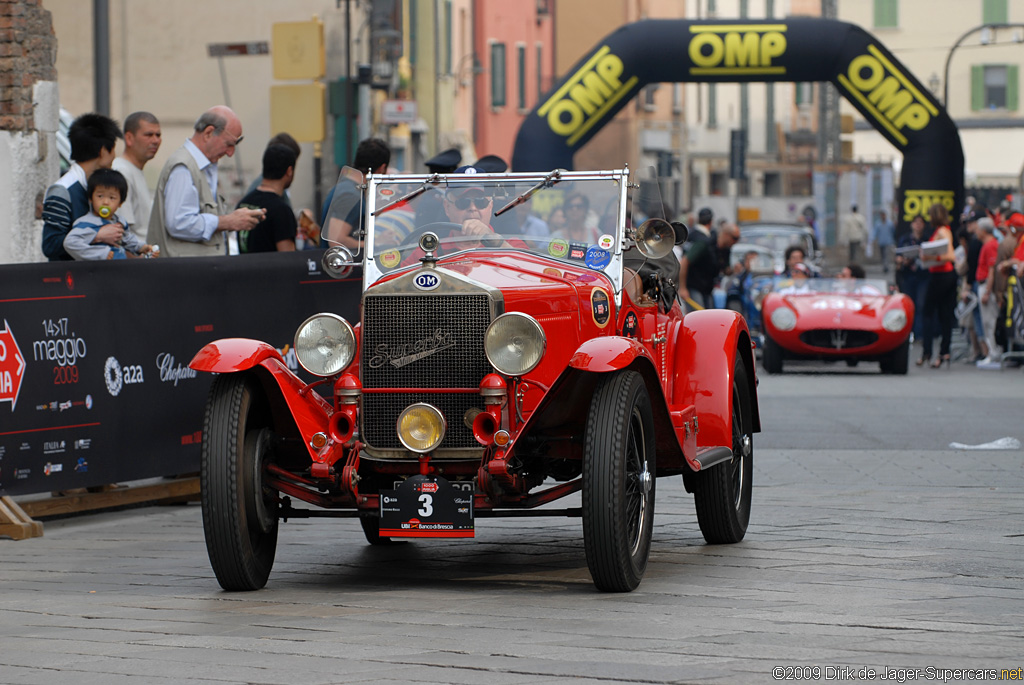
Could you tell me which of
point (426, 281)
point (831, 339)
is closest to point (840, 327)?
point (831, 339)

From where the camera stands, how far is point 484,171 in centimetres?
837

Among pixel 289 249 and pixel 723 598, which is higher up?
pixel 289 249

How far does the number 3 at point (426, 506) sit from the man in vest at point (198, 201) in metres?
3.80

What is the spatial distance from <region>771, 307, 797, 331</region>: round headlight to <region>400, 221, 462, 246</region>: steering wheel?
12044 mm

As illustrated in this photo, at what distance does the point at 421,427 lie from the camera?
279 inches

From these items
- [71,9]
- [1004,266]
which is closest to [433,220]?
[1004,266]

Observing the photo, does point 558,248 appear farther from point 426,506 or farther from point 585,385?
point 426,506

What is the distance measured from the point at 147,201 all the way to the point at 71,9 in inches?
864

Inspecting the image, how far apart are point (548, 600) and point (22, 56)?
7321 millimetres

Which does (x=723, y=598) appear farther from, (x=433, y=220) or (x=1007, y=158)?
(x=1007, y=158)

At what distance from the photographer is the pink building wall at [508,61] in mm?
52469

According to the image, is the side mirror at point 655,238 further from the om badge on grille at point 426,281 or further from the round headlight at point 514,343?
the om badge on grille at point 426,281

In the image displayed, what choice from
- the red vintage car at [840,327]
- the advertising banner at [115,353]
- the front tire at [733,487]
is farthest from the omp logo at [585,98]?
the front tire at [733,487]

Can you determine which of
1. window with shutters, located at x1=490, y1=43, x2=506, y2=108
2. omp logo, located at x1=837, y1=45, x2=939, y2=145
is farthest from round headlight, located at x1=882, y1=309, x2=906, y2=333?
window with shutters, located at x1=490, y1=43, x2=506, y2=108
